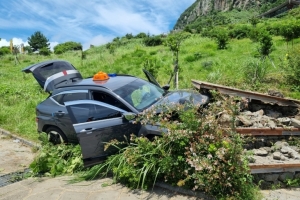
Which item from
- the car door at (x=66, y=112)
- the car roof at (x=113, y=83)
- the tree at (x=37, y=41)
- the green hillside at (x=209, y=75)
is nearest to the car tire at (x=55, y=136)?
the car door at (x=66, y=112)

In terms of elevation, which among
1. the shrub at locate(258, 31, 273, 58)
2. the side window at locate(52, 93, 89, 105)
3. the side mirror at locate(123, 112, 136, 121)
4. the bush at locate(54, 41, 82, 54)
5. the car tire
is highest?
the bush at locate(54, 41, 82, 54)

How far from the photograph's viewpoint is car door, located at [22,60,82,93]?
25.0 ft

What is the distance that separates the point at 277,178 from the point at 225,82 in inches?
186

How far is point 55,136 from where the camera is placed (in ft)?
20.7

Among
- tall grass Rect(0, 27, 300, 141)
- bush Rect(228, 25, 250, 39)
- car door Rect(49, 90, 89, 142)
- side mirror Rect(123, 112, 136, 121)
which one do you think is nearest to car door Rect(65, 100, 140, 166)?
side mirror Rect(123, 112, 136, 121)

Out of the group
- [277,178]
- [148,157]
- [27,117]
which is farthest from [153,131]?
[27,117]

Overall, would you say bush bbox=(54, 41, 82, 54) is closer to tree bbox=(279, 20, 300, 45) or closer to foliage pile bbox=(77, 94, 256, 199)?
tree bbox=(279, 20, 300, 45)

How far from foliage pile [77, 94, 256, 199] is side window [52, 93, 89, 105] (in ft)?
5.18

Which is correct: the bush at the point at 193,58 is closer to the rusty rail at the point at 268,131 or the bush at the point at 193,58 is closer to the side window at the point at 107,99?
the side window at the point at 107,99

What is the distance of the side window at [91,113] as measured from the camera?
5.00m

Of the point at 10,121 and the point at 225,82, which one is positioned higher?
the point at 225,82

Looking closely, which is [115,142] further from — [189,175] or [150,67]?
[150,67]

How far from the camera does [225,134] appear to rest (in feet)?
13.4

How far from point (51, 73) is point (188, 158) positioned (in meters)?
5.51
